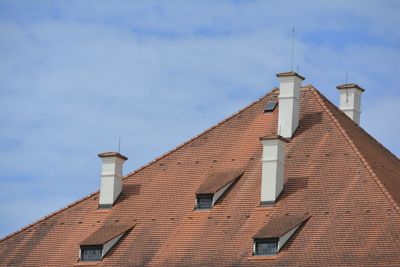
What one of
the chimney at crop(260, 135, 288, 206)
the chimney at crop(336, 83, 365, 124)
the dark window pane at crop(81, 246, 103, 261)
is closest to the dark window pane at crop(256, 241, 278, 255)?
the chimney at crop(260, 135, 288, 206)

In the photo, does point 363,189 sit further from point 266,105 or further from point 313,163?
point 266,105

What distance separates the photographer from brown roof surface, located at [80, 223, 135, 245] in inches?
3177

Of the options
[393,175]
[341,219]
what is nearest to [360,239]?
[341,219]

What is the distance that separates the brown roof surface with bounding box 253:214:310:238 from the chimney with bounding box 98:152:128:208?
9.22m

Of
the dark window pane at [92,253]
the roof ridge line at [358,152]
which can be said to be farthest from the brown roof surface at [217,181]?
the dark window pane at [92,253]

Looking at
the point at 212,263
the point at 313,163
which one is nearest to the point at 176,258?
the point at 212,263

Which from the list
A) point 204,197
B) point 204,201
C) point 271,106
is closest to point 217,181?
point 204,197

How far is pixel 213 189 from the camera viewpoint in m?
80.1

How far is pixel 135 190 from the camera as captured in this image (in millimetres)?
83688

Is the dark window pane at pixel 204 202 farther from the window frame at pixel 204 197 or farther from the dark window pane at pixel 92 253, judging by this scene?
the dark window pane at pixel 92 253

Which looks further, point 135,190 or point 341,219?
point 135,190

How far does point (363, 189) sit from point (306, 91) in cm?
833

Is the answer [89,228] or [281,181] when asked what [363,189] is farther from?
[89,228]

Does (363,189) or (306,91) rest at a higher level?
(306,91)
